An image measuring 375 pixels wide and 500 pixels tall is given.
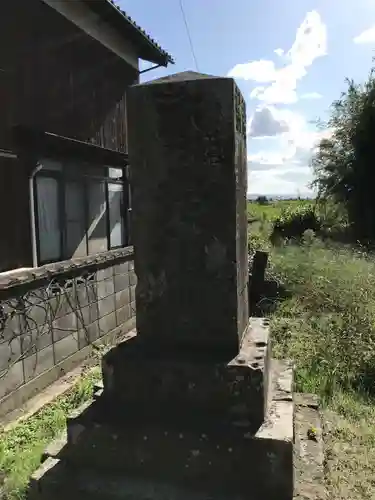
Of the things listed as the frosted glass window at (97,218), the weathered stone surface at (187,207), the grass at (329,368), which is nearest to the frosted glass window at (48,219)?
the frosted glass window at (97,218)

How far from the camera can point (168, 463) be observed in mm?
2453

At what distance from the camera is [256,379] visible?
2.46m

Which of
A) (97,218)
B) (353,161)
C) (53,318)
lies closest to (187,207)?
(53,318)

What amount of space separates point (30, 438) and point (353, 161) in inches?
630

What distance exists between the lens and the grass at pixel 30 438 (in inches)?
117

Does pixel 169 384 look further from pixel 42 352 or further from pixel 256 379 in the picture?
pixel 42 352

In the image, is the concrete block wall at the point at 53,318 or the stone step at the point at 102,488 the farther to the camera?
the concrete block wall at the point at 53,318

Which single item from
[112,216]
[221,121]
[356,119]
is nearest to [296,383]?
[221,121]

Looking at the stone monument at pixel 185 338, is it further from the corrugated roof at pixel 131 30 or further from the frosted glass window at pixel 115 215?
the frosted glass window at pixel 115 215

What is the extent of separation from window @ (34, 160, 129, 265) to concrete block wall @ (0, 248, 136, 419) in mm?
360

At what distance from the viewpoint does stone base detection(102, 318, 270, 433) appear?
2.47 metres

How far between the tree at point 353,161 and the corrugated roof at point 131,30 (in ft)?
30.9

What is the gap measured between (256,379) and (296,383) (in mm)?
2192

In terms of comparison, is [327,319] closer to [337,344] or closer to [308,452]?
[337,344]
